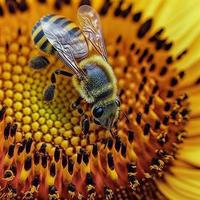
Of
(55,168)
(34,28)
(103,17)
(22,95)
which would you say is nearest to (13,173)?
(55,168)

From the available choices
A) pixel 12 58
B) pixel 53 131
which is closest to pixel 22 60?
pixel 12 58

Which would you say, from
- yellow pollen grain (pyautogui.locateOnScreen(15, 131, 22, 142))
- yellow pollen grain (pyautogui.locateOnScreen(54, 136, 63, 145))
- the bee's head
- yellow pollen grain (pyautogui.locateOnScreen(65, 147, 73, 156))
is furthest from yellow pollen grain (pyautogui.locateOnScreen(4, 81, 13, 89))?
the bee's head

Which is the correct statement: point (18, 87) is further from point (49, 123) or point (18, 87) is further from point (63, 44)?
point (63, 44)

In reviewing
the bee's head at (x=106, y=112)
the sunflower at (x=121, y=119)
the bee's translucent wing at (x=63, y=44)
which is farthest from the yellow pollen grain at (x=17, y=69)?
the bee's head at (x=106, y=112)

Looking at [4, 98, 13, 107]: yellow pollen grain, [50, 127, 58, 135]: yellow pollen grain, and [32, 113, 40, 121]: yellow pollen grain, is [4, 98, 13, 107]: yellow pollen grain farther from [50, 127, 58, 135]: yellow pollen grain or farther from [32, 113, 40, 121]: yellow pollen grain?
[50, 127, 58, 135]: yellow pollen grain

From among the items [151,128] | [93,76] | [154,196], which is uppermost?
[93,76]

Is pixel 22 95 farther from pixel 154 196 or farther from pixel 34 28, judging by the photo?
pixel 154 196

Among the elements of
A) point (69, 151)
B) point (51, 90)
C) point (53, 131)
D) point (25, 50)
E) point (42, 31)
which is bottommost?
point (69, 151)
